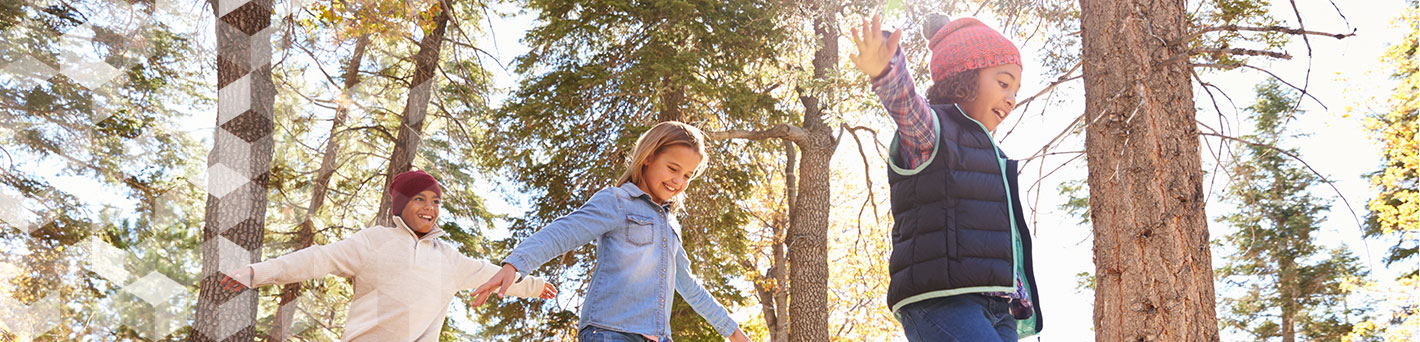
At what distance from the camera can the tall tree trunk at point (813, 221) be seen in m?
11.2

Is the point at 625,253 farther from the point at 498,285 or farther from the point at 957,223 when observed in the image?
the point at 957,223

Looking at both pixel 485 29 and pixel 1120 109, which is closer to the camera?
pixel 1120 109

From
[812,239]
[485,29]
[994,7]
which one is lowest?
[812,239]

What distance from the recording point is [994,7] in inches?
348

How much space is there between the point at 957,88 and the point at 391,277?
9.40 ft

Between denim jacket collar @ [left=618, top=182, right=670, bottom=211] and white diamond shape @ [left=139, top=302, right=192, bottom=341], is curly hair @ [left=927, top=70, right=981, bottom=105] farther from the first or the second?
white diamond shape @ [left=139, top=302, right=192, bottom=341]

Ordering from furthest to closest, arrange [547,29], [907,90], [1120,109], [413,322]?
[547,29] → [413,322] → [1120,109] → [907,90]

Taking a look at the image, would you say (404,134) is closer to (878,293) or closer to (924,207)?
(878,293)

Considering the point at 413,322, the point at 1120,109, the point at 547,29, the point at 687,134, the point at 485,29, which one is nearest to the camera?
the point at 687,134

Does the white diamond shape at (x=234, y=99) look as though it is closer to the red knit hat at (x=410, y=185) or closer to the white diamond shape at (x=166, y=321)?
the red knit hat at (x=410, y=185)

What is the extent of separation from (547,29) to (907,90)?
33.1ft

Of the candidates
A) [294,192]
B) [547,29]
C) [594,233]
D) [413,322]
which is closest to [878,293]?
[547,29]

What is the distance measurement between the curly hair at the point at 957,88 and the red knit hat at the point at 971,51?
0.02m

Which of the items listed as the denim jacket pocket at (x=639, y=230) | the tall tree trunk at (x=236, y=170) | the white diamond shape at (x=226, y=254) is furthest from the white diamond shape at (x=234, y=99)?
the denim jacket pocket at (x=639, y=230)
